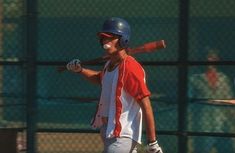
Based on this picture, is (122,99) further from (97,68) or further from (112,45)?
(97,68)

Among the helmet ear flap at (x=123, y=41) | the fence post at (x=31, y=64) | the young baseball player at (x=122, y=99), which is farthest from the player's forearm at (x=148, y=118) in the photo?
the fence post at (x=31, y=64)

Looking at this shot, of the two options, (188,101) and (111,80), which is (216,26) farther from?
(111,80)

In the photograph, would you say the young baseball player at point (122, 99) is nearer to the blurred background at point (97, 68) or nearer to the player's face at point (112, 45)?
the player's face at point (112, 45)

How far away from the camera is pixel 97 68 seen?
22.1 feet

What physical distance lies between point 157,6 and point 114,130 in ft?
6.71

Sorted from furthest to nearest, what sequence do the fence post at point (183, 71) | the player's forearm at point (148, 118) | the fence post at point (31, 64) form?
1. the fence post at point (31, 64)
2. the fence post at point (183, 71)
3. the player's forearm at point (148, 118)

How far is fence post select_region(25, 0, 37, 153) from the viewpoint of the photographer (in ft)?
21.9

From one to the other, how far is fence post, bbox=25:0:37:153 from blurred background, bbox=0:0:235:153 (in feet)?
0.03

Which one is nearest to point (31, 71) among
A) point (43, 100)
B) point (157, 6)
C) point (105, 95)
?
point (43, 100)

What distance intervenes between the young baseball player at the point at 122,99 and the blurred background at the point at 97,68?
5.08ft

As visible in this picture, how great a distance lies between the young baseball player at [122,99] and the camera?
480 cm

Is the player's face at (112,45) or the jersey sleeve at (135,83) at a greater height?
the player's face at (112,45)

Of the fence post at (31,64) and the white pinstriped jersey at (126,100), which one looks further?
the fence post at (31,64)

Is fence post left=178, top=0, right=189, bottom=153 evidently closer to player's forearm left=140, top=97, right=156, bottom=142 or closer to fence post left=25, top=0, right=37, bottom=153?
fence post left=25, top=0, right=37, bottom=153
